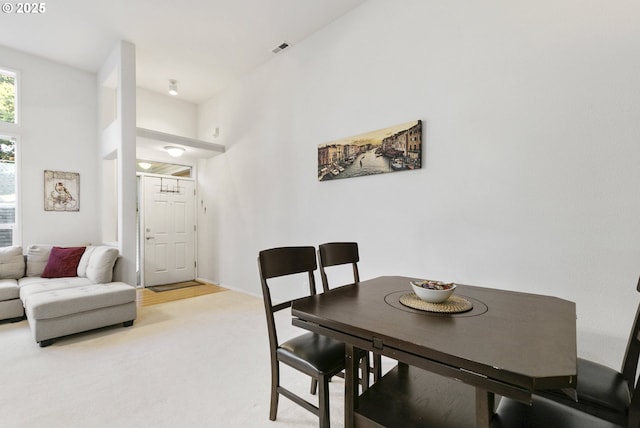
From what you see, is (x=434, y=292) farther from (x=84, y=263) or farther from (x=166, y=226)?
(x=166, y=226)

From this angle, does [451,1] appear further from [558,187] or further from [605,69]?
[558,187]

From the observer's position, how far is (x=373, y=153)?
3.03 meters

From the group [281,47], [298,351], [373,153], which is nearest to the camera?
[298,351]

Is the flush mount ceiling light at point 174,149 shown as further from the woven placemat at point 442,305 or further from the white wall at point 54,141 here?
the woven placemat at point 442,305

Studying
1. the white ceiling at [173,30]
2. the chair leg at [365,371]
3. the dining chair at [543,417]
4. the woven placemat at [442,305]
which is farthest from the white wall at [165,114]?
the dining chair at [543,417]

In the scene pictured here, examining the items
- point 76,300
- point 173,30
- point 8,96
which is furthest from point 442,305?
point 8,96

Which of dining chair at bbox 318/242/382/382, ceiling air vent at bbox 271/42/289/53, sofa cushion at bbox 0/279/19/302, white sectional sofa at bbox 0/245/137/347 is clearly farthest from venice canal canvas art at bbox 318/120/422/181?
sofa cushion at bbox 0/279/19/302

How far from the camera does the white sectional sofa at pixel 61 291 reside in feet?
9.05

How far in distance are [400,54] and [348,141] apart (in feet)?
3.17

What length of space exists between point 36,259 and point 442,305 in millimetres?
5024

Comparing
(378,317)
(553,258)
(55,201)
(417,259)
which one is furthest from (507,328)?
(55,201)

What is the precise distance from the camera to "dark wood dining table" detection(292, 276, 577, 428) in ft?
2.82

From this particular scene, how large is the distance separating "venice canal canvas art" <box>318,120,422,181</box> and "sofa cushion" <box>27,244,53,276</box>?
3850mm

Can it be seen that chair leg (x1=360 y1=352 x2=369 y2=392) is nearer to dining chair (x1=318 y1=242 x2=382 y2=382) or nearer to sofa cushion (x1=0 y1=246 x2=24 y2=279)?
dining chair (x1=318 y1=242 x2=382 y2=382)
